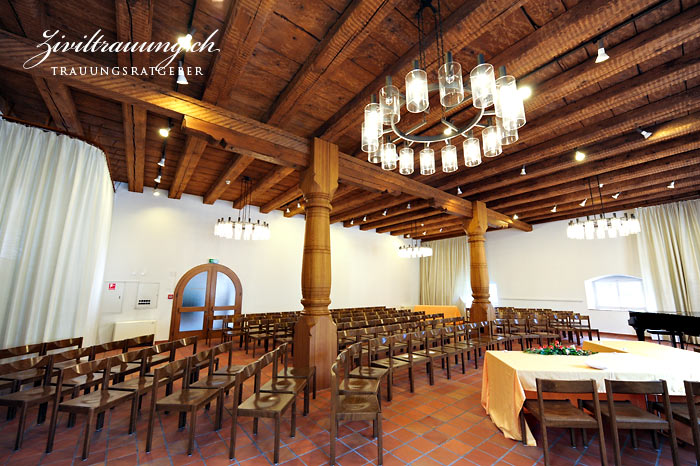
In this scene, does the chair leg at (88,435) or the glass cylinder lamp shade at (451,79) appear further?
the chair leg at (88,435)

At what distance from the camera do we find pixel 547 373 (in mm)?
2779

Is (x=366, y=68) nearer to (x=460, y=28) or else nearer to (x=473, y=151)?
(x=460, y=28)

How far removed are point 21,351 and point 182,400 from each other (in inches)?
98.5

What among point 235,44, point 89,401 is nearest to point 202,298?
point 89,401

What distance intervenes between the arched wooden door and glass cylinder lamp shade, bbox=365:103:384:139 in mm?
7495

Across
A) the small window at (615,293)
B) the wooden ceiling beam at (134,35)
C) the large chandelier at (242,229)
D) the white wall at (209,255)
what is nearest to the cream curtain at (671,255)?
the small window at (615,293)

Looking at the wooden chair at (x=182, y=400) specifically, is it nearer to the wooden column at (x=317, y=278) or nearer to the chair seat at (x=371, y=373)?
the wooden column at (x=317, y=278)

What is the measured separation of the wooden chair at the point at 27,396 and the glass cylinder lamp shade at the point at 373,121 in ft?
11.7

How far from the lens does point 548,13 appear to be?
2.68 meters

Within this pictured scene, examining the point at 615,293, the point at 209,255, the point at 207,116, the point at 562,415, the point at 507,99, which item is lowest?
the point at 562,415

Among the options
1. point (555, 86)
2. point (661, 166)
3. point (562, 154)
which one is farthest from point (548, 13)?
point (661, 166)

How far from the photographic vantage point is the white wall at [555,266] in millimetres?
9109

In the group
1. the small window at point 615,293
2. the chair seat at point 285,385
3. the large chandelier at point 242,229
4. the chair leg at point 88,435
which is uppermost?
the large chandelier at point 242,229

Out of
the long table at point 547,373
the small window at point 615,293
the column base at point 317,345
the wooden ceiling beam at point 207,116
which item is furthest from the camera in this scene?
the small window at point 615,293
